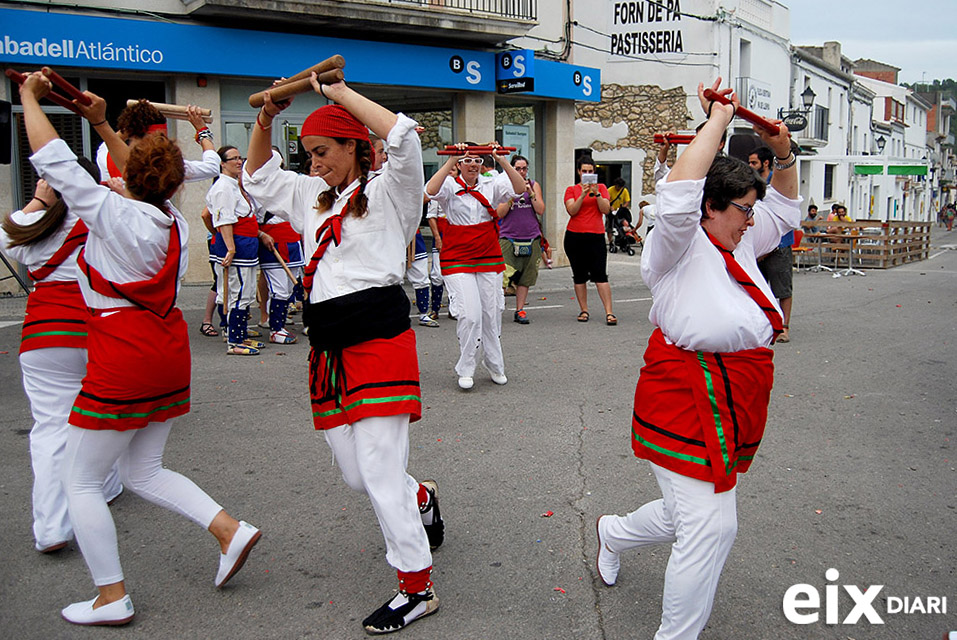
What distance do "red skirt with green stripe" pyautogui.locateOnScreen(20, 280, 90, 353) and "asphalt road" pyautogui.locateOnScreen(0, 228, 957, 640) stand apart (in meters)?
0.99

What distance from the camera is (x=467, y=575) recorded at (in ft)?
12.4

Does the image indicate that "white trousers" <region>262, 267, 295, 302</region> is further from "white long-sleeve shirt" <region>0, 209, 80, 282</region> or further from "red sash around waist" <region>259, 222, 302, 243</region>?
"white long-sleeve shirt" <region>0, 209, 80, 282</region>

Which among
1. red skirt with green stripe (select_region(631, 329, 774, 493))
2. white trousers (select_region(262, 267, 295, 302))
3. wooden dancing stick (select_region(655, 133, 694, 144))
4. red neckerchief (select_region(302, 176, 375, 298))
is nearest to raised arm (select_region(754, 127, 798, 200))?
wooden dancing stick (select_region(655, 133, 694, 144))

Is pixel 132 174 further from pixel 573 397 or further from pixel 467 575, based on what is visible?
pixel 573 397

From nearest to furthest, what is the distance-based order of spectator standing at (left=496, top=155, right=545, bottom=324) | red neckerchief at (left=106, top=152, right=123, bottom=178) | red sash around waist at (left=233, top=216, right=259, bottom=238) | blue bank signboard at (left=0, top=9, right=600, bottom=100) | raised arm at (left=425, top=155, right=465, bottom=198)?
1. red neckerchief at (left=106, top=152, right=123, bottom=178)
2. raised arm at (left=425, top=155, right=465, bottom=198)
3. red sash around waist at (left=233, top=216, right=259, bottom=238)
4. spectator standing at (left=496, top=155, right=545, bottom=324)
5. blue bank signboard at (left=0, top=9, right=600, bottom=100)

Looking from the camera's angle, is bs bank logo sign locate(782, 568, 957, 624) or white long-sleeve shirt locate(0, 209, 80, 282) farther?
white long-sleeve shirt locate(0, 209, 80, 282)

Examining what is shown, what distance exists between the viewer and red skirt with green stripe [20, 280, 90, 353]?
3830 millimetres

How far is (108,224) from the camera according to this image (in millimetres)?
3236

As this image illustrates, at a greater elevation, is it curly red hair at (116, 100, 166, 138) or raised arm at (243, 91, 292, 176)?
curly red hair at (116, 100, 166, 138)

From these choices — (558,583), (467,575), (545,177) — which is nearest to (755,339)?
(558,583)

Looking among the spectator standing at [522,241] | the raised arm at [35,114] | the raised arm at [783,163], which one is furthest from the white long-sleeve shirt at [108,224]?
the spectator standing at [522,241]

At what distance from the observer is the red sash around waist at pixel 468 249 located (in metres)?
7.07

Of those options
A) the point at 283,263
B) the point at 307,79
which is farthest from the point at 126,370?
the point at 283,263

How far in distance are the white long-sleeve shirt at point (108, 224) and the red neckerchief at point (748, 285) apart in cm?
210
